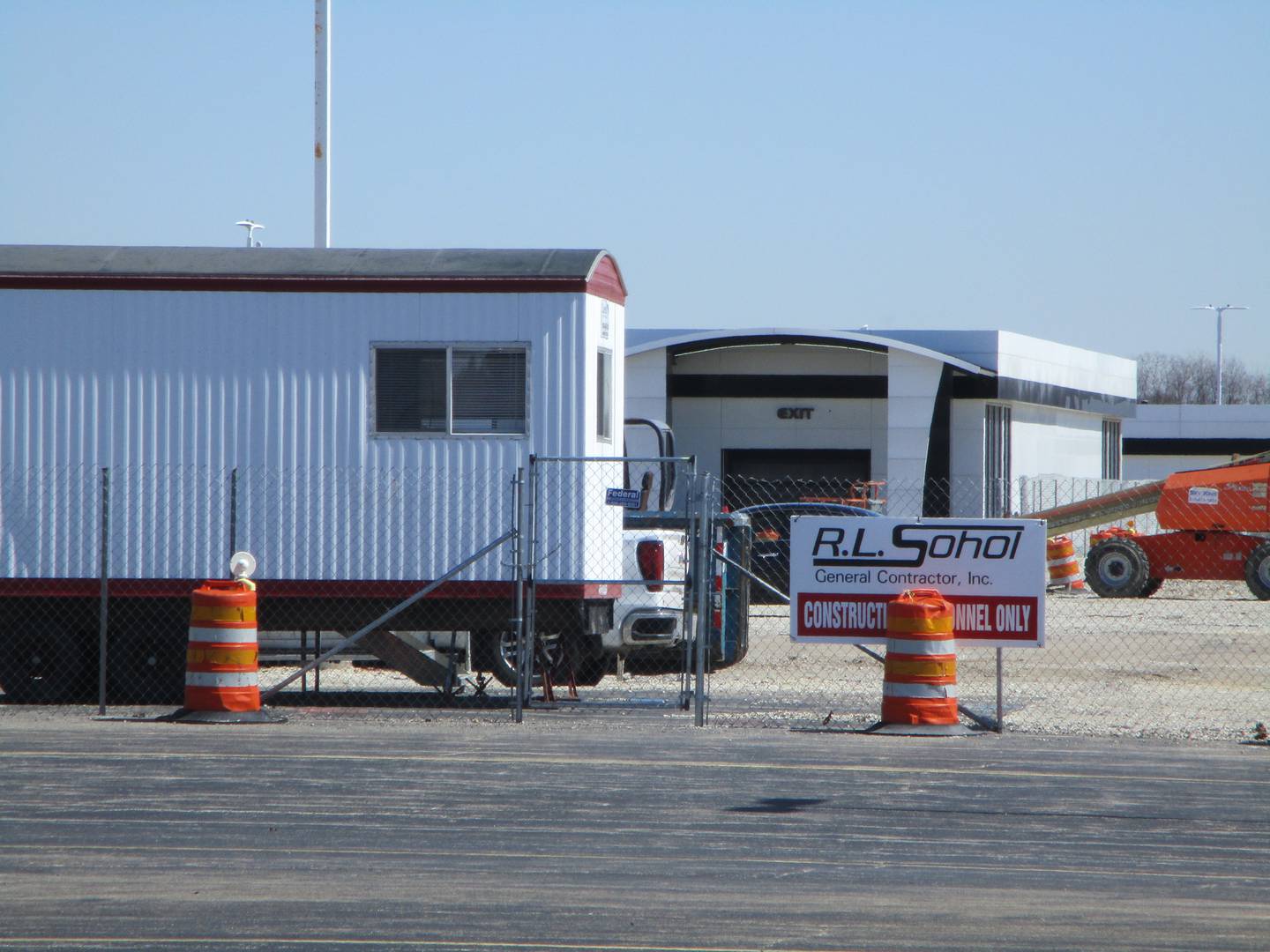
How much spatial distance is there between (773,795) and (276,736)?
4110 millimetres

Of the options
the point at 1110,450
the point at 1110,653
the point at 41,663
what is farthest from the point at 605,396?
the point at 1110,450

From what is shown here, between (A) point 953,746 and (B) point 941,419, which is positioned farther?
(B) point 941,419

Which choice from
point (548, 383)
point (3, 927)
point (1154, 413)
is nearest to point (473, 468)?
point (548, 383)

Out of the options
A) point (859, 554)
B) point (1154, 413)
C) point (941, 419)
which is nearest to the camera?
point (859, 554)

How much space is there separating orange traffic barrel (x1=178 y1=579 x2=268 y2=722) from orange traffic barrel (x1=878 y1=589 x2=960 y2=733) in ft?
15.7

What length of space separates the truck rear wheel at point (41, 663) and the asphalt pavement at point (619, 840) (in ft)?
4.88

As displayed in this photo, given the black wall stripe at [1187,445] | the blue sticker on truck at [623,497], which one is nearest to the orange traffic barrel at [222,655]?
the blue sticker on truck at [623,497]

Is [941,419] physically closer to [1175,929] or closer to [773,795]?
[773,795]

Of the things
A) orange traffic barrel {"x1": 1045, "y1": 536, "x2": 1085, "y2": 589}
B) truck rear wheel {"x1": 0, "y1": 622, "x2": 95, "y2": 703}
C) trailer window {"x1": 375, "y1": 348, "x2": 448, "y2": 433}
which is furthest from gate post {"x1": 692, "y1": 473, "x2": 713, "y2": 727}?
orange traffic barrel {"x1": 1045, "y1": 536, "x2": 1085, "y2": 589}

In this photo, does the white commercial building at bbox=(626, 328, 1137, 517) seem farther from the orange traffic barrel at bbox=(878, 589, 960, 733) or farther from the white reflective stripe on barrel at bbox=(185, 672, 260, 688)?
the white reflective stripe on barrel at bbox=(185, 672, 260, 688)

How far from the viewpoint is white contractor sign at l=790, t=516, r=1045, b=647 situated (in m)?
12.9

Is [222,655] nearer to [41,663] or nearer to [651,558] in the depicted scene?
[41,663]

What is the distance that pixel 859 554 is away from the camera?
13156 millimetres

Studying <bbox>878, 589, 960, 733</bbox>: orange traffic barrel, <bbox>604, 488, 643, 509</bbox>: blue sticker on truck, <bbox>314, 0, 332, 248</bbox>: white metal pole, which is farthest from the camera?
<bbox>314, 0, 332, 248</bbox>: white metal pole
